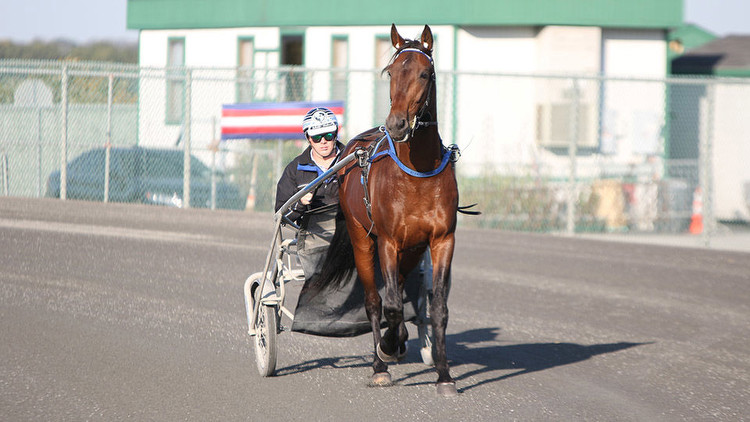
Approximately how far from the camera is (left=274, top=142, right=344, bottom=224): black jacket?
6.85 metres

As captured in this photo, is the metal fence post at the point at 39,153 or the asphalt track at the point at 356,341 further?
the metal fence post at the point at 39,153

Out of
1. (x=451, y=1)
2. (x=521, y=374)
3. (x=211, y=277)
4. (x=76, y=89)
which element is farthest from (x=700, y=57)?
(x=521, y=374)

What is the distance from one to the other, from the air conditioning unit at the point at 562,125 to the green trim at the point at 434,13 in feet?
6.52

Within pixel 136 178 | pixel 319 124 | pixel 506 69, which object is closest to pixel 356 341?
pixel 319 124

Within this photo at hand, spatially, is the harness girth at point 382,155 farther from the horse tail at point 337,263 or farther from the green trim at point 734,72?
the green trim at point 734,72

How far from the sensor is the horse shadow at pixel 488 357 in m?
6.63

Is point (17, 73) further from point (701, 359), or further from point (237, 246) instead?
point (701, 359)

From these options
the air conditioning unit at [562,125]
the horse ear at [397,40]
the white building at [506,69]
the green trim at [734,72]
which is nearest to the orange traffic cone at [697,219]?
the white building at [506,69]


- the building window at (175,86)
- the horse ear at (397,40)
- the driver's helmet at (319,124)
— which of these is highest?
the building window at (175,86)

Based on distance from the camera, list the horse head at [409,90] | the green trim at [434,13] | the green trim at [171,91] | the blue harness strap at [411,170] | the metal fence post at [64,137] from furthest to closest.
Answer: the green trim at [171,91] → the green trim at [434,13] → the metal fence post at [64,137] → the blue harness strap at [411,170] → the horse head at [409,90]

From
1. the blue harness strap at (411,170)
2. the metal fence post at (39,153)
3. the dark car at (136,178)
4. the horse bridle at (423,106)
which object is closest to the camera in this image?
the horse bridle at (423,106)

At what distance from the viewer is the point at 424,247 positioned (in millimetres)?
5969

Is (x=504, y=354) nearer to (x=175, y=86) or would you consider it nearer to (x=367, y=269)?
(x=367, y=269)

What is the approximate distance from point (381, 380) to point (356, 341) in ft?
5.48
